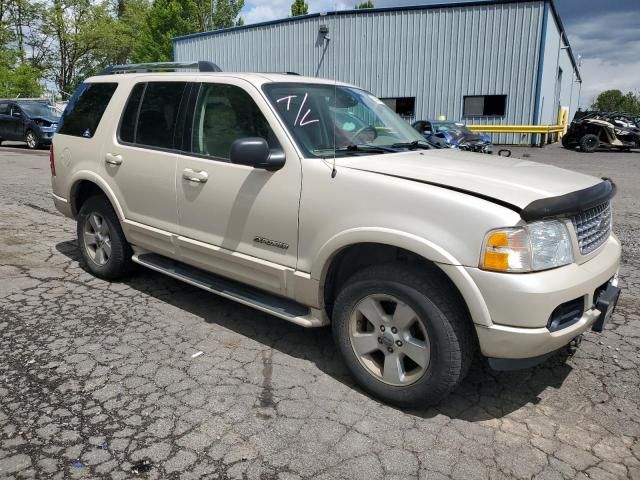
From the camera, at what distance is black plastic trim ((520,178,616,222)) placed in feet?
8.33

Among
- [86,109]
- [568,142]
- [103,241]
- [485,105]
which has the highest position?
[485,105]

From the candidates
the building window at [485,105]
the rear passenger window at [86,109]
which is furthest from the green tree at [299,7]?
the rear passenger window at [86,109]

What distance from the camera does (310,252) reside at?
3.21 meters

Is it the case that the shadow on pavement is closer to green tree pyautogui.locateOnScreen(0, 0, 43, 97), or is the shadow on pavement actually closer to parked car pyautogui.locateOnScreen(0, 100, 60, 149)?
parked car pyautogui.locateOnScreen(0, 100, 60, 149)

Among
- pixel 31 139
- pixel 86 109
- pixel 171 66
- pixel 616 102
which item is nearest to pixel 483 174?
pixel 171 66

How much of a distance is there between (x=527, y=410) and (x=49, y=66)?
58.2 m

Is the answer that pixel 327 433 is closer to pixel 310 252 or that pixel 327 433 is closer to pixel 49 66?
pixel 310 252

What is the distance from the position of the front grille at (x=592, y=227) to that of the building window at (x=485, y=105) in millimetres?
22843

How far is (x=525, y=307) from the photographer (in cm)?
253

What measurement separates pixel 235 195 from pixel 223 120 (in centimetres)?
62

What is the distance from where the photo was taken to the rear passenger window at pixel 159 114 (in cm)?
409

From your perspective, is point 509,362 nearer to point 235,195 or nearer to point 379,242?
point 379,242

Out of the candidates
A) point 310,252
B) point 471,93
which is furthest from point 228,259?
point 471,93

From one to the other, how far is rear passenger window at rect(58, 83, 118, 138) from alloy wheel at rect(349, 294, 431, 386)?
312 cm
